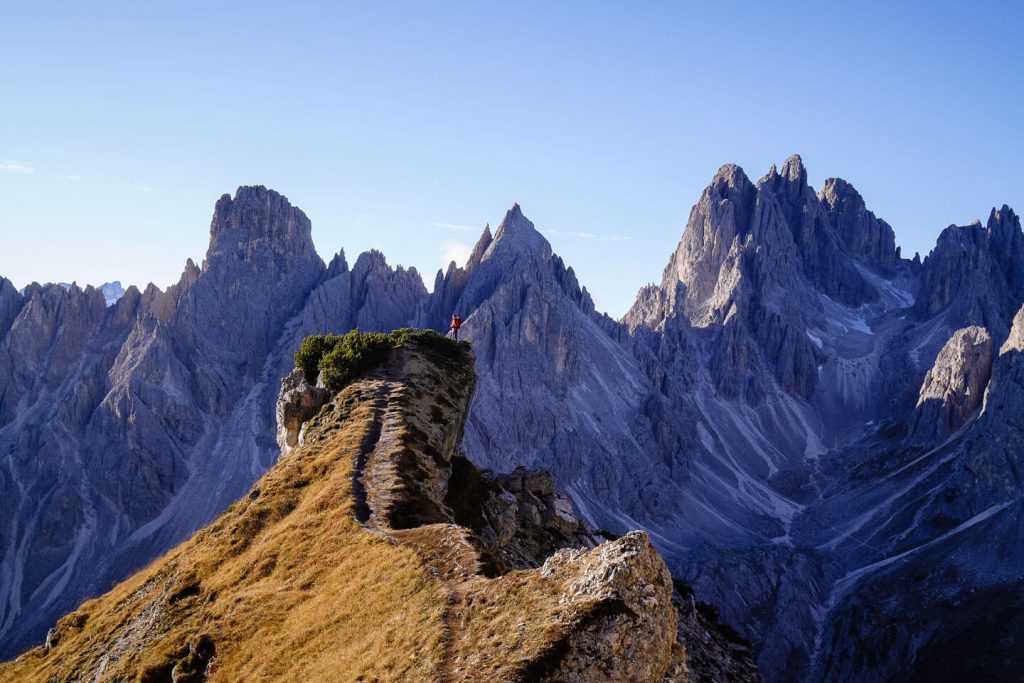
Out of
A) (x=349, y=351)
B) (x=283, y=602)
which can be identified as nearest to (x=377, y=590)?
(x=283, y=602)

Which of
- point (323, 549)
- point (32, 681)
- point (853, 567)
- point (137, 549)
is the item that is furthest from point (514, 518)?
point (137, 549)

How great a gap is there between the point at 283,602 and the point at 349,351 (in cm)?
2071

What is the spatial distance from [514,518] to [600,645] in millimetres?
16250

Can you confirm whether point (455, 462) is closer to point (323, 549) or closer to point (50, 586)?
point (323, 549)

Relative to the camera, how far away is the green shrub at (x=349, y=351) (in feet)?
133

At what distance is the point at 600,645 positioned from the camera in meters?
14.3

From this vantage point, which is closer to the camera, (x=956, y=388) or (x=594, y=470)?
(x=594, y=470)

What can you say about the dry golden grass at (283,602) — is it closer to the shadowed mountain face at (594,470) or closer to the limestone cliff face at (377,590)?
the limestone cliff face at (377,590)

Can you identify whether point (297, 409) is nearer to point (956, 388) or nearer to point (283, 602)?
point (283, 602)

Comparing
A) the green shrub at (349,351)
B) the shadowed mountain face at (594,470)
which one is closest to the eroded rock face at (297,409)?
the green shrub at (349,351)

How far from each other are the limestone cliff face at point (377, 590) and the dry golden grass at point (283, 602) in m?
0.05

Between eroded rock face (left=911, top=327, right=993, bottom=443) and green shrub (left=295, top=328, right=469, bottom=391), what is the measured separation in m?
158

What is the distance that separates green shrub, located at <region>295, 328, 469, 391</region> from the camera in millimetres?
40469

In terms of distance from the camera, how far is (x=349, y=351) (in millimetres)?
41344
